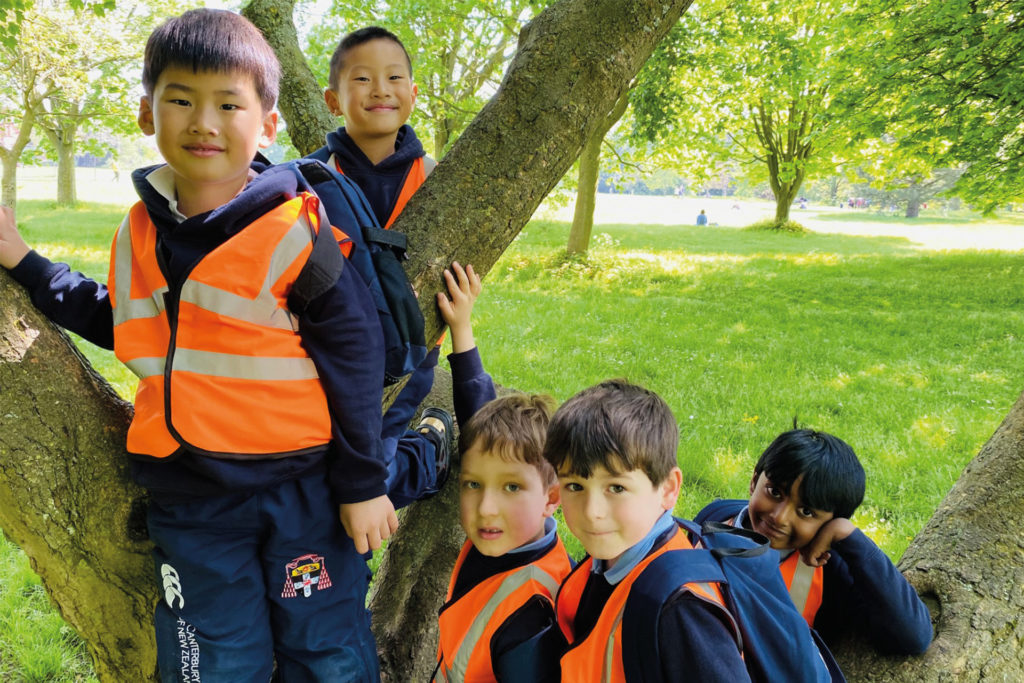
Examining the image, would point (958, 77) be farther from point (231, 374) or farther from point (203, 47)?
point (231, 374)

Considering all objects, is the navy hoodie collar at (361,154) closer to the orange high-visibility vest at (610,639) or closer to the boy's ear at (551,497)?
the boy's ear at (551,497)

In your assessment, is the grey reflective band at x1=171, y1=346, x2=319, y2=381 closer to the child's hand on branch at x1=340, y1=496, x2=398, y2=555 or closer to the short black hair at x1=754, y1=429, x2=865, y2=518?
the child's hand on branch at x1=340, y1=496, x2=398, y2=555

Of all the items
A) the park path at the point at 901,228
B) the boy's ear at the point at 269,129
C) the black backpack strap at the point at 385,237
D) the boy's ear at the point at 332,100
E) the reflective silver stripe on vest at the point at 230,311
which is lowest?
the reflective silver stripe on vest at the point at 230,311

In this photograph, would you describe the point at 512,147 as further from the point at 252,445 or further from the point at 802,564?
the point at 802,564

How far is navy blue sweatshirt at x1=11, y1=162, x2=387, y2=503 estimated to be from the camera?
1450 mm

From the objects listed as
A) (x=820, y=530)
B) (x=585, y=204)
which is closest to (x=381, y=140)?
(x=820, y=530)

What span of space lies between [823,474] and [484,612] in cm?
107

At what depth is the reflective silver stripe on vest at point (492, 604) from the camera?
177 cm

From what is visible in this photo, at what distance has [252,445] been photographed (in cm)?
145

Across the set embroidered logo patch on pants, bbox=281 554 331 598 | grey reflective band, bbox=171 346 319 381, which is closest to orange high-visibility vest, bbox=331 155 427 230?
grey reflective band, bbox=171 346 319 381

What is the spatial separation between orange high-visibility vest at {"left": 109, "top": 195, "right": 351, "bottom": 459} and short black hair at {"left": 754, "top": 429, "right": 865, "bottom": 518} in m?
1.39

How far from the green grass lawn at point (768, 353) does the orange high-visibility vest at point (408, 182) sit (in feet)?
7.79

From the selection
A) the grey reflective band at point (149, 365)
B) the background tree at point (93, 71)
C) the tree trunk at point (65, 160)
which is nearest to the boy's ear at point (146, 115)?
the grey reflective band at point (149, 365)

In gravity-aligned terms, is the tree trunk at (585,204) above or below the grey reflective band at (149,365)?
above
